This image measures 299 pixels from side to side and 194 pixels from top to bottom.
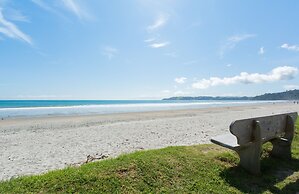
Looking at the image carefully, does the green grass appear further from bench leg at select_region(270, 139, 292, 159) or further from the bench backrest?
the bench backrest

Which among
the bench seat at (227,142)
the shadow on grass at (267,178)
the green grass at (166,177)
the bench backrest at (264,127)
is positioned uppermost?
the bench backrest at (264,127)

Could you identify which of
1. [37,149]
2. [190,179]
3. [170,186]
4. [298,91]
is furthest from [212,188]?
[298,91]

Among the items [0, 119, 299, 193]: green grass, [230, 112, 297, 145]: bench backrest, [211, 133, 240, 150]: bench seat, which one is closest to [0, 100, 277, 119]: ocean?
[0, 119, 299, 193]: green grass

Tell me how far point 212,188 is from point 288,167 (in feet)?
8.02

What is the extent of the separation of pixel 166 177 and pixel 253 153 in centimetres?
190

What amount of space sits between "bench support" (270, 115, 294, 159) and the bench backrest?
72 mm

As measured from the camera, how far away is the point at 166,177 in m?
4.30

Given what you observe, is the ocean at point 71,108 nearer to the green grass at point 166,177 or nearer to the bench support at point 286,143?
the green grass at point 166,177

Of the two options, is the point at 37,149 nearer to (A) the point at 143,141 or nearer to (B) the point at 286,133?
(A) the point at 143,141

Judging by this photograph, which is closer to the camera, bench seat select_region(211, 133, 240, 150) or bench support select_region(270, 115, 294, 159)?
bench seat select_region(211, 133, 240, 150)

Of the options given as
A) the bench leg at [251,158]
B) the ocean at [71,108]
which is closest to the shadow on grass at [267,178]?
the bench leg at [251,158]

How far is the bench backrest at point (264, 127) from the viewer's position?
444 centimetres

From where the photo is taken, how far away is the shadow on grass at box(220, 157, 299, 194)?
431 centimetres

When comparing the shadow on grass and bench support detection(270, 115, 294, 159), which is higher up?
bench support detection(270, 115, 294, 159)
